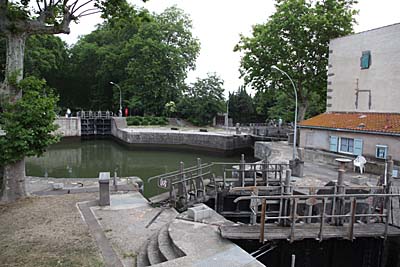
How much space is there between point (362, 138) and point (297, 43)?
12337 millimetres

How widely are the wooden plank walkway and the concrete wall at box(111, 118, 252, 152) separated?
77.4 ft

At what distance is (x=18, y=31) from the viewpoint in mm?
9828

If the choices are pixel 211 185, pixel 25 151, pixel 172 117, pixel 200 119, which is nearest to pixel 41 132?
pixel 25 151

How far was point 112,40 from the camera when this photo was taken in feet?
172

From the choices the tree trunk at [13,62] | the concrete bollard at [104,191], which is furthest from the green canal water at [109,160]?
the tree trunk at [13,62]

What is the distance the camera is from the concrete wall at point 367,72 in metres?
17.9

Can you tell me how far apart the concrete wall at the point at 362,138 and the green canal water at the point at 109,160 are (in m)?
7.68

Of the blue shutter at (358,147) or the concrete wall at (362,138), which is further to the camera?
the blue shutter at (358,147)

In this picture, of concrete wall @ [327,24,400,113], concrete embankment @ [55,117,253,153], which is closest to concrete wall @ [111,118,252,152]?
concrete embankment @ [55,117,253,153]

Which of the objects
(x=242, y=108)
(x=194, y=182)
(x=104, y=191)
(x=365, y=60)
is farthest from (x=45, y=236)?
(x=242, y=108)

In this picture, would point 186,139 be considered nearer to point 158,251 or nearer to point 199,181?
point 199,181

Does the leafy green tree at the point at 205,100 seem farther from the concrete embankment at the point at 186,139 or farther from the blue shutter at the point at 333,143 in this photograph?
the blue shutter at the point at 333,143

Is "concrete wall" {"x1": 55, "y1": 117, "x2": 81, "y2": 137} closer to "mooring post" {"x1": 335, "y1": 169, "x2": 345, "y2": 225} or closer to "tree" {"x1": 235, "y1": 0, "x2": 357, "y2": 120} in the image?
"tree" {"x1": 235, "y1": 0, "x2": 357, "y2": 120}

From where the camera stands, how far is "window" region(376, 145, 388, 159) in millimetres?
16359
